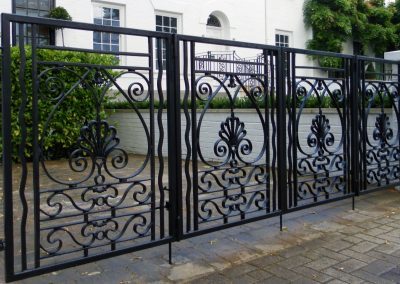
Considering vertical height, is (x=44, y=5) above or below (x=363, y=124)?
above

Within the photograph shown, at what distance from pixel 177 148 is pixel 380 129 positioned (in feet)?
10.3

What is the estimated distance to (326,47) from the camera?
18438 mm

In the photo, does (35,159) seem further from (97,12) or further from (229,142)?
(97,12)

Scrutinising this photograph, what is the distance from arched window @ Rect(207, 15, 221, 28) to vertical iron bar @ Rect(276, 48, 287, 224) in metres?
12.4

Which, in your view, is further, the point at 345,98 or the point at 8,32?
the point at 345,98

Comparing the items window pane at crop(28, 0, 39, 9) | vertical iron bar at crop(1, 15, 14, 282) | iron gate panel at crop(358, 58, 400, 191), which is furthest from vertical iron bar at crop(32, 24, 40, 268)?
window pane at crop(28, 0, 39, 9)

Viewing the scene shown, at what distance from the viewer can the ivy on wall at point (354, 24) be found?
18.0m

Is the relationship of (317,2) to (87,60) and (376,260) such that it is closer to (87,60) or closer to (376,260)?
(87,60)

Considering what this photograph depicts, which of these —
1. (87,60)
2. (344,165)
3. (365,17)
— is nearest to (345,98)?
(344,165)

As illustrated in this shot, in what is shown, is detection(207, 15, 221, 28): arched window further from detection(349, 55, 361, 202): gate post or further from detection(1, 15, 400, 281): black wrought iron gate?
detection(349, 55, 361, 202): gate post

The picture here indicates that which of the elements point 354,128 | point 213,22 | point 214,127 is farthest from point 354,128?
point 213,22

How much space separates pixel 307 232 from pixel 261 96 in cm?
136

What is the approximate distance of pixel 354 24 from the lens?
1889 centimetres

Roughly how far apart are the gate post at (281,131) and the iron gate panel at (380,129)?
1.30 metres
